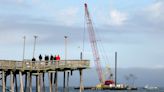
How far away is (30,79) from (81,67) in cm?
652

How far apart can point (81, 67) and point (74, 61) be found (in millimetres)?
1192

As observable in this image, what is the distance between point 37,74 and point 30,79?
1249mm

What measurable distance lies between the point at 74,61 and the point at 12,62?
777 cm

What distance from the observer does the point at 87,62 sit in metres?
74.0

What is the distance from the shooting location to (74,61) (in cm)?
7406

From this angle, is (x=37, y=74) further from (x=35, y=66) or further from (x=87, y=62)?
(x=87, y=62)

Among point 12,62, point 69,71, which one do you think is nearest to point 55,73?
point 69,71

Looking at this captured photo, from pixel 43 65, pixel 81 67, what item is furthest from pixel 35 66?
pixel 81 67

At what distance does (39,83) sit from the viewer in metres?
73.4

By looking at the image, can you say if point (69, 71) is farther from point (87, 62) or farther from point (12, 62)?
point (12, 62)

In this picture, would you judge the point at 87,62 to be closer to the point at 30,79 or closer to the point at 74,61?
the point at 74,61

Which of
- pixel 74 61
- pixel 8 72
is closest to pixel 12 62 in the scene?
pixel 8 72

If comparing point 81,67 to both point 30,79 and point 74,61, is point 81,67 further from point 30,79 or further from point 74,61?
point 30,79

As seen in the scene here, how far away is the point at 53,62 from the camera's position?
7381cm
